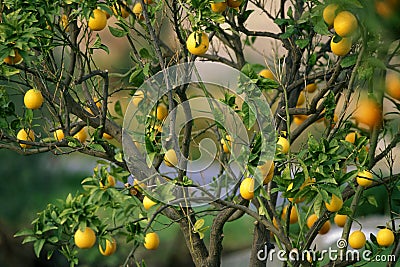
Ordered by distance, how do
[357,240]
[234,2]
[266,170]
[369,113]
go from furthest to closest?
[357,240]
[234,2]
[266,170]
[369,113]

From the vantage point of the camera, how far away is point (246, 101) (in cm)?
98

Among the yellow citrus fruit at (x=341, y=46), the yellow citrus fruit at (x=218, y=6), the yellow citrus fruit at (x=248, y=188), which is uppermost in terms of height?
the yellow citrus fruit at (x=218, y=6)

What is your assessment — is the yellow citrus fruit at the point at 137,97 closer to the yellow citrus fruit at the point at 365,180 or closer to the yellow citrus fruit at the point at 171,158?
the yellow citrus fruit at the point at 171,158

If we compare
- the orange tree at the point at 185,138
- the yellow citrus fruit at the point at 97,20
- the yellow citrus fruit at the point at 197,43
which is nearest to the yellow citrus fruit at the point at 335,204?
the orange tree at the point at 185,138

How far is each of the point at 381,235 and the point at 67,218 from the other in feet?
2.02

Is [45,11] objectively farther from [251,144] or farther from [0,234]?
[0,234]

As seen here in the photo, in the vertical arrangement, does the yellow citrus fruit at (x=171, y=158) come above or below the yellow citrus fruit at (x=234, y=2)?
below

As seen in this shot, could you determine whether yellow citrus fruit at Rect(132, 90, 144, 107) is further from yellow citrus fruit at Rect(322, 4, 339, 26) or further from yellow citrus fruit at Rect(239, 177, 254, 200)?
yellow citrus fruit at Rect(322, 4, 339, 26)

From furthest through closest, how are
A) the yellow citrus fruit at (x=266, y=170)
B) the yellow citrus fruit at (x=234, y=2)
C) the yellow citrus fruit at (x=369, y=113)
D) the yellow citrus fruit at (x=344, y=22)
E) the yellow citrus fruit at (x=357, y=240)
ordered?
the yellow citrus fruit at (x=357, y=240) → the yellow citrus fruit at (x=234, y=2) → the yellow citrus fruit at (x=266, y=170) → the yellow citrus fruit at (x=344, y=22) → the yellow citrus fruit at (x=369, y=113)

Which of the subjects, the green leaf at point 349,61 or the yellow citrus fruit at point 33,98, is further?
the yellow citrus fruit at point 33,98

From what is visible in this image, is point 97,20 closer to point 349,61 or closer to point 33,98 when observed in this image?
point 33,98

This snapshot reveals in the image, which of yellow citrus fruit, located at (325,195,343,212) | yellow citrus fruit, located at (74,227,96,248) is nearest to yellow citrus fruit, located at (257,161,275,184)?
yellow citrus fruit, located at (325,195,343,212)

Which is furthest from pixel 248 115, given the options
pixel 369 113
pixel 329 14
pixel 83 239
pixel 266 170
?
pixel 369 113

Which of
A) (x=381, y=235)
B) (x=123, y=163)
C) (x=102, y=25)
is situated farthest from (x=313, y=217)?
(x=102, y=25)
